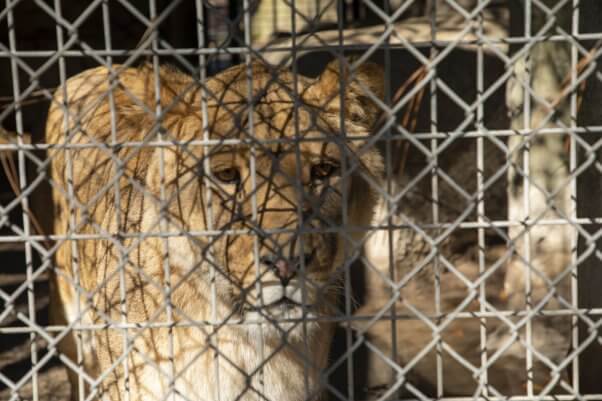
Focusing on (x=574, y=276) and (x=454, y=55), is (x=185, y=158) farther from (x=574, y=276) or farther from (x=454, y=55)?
(x=454, y=55)

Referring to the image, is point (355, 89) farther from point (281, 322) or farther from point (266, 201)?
point (281, 322)

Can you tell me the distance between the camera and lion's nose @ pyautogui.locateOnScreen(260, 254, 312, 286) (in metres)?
2.06

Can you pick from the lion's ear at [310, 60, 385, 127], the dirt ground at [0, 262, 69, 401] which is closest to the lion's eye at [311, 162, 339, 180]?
the lion's ear at [310, 60, 385, 127]

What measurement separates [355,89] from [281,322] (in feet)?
3.44

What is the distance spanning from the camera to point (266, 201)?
2.15 m

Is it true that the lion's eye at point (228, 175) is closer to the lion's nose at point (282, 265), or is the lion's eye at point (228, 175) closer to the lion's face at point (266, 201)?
the lion's face at point (266, 201)

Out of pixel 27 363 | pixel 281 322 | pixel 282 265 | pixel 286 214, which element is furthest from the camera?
pixel 27 363

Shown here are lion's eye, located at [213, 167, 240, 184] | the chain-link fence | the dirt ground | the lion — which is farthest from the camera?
the dirt ground

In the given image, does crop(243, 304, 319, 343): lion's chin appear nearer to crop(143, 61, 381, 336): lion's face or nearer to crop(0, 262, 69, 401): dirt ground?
crop(143, 61, 381, 336): lion's face

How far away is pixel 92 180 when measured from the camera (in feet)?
10.4

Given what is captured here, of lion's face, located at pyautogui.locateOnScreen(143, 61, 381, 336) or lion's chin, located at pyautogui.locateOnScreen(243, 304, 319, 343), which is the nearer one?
lion's chin, located at pyautogui.locateOnScreen(243, 304, 319, 343)

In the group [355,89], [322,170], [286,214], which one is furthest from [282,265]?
[355,89]

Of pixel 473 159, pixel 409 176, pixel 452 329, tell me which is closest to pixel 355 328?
pixel 452 329

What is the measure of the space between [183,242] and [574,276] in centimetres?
119
